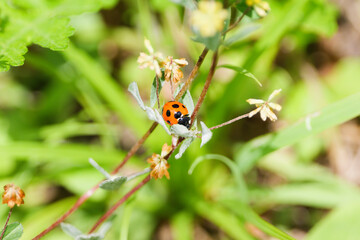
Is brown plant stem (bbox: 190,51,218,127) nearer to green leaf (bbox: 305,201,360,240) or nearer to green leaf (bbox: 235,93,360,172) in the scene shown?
green leaf (bbox: 235,93,360,172)

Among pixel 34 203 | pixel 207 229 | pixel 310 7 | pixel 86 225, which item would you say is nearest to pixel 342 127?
pixel 310 7

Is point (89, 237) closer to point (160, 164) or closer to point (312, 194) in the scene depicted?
point (160, 164)

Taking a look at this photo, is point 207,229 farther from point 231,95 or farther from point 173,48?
point 173,48

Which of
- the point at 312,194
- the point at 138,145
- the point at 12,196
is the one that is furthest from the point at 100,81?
the point at 312,194

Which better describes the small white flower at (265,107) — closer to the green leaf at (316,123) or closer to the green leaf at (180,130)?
the green leaf at (180,130)

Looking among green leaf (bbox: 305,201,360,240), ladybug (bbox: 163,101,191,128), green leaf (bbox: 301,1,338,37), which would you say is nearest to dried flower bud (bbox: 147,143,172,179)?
ladybug (bbox: 163,101,191,128)

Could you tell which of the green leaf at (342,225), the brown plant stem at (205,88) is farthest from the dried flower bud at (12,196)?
the green leaf at (342,225)
